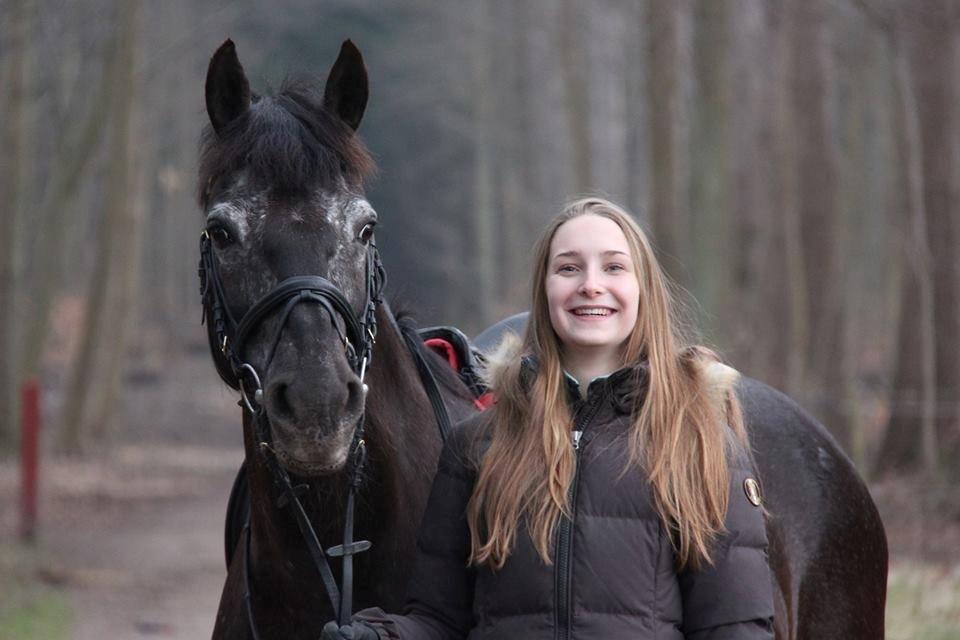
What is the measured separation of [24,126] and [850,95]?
17.0 m

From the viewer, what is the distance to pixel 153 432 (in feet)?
78.7

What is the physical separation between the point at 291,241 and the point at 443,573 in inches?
35.8

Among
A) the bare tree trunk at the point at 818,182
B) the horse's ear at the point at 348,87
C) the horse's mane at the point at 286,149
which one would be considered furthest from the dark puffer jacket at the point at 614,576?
the bare tree trunk at the point at 818,182

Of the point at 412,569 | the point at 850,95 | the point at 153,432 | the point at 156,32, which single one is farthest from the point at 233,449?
the point at 412,569

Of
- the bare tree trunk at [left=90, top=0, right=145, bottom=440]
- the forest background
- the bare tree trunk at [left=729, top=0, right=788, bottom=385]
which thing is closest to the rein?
the forest background

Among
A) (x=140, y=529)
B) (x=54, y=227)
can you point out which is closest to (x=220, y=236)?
(x=140, y=529)

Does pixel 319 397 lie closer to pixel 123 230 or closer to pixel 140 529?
pixel 140 529

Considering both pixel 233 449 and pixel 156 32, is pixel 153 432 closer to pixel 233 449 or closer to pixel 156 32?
pixel 233 449

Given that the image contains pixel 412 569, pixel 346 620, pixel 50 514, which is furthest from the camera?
pixel 50 514

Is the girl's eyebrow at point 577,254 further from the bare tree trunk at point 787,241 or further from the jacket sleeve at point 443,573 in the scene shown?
the bare tree trunk at point 787,241

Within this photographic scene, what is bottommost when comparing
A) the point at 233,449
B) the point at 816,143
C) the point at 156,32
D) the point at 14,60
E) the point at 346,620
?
the point at 233,449

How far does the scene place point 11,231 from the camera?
15.4 m

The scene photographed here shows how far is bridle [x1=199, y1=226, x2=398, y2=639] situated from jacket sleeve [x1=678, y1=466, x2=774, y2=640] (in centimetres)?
89

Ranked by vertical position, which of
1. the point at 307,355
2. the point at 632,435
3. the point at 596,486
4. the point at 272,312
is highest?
the point at 272,312
